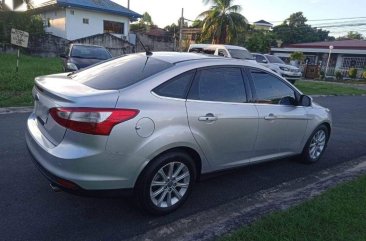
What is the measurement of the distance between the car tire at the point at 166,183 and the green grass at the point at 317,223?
739 millimetres

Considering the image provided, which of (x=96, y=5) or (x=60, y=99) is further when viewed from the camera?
(x=96, y=5)

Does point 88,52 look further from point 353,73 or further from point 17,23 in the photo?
point 353,73

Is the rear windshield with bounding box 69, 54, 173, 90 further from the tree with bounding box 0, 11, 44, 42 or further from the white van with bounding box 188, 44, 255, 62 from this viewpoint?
the tree with bounding box 0, 11, 44, 42

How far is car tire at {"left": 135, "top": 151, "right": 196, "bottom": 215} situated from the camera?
3172 mm

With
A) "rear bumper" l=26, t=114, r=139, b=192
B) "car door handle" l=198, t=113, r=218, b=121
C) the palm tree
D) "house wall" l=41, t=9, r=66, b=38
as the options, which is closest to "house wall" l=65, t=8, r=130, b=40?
"house wall" l=41, t=9, r=66, b=38

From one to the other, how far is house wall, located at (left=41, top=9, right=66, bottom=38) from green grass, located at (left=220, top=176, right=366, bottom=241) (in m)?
27.4

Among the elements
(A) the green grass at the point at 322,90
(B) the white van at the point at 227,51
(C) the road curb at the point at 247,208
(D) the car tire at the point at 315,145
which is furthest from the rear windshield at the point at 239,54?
(C) the road curb at the point at 247,208

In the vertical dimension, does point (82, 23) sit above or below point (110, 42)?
above

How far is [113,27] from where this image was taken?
99.2ft

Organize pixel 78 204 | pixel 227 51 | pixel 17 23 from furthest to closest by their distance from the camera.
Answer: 1. pixel 17 23
2. pixel 227 51
3. pixel 78 204

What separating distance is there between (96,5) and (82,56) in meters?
18.7

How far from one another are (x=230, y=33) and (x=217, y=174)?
28.1 m

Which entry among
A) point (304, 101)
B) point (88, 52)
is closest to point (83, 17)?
point (88, 52)

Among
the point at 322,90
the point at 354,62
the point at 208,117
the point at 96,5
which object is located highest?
the point at 96,5
